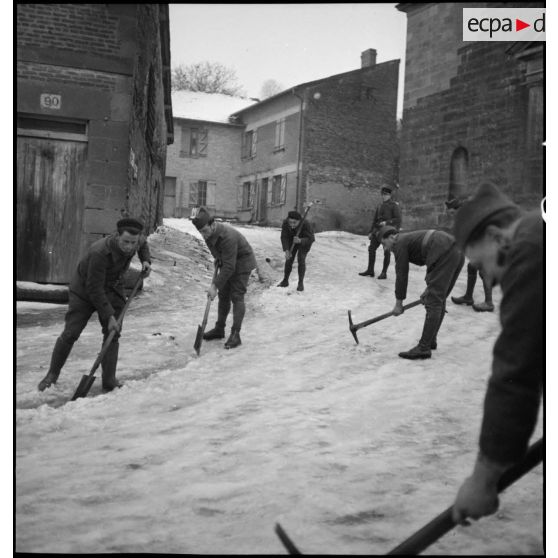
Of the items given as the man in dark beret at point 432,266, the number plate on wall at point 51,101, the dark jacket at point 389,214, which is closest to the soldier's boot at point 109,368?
the man in dark beret at point 432,266

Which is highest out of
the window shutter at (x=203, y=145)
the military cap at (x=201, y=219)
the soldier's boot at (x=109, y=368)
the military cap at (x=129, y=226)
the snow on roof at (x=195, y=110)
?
the snow on roof at (x=195, y=110)

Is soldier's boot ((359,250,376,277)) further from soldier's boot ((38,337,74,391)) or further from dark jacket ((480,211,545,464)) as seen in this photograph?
dark jacket ((480,211,545,464))

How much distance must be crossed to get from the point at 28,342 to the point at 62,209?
8.66 feet

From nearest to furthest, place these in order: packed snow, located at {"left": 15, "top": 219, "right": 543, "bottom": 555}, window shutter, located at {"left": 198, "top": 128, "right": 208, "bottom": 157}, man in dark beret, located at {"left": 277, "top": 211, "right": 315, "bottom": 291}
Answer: packed snow, located at {"left": 15, "top": 219, "right": 543, "bottom": 555} → man in dark beret, located at {"left": 277, "top": 211, "right": 315, "bottom": 291} → window shutter, located at {"left": 198, "top": 128, "right": 208, "bottom": 157}

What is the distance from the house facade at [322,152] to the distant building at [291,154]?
0.04 meters

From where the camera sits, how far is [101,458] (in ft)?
10.8

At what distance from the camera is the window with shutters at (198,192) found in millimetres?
18750

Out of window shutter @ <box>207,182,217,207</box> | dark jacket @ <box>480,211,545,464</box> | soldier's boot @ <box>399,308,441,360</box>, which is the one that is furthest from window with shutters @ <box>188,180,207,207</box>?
dark jacket @ <box>480,211,545,464</box>

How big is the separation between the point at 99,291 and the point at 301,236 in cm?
539

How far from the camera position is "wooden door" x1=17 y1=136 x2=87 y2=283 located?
7.49 metres

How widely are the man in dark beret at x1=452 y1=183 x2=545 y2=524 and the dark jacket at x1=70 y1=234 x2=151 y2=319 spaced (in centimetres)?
348

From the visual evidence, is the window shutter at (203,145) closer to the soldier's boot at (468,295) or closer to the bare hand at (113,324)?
the soldier's boot at (468,295)

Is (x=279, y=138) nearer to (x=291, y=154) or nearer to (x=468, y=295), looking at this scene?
(x=291, y=154)

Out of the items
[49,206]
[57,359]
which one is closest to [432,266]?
[57,359]
